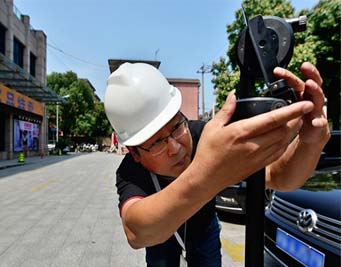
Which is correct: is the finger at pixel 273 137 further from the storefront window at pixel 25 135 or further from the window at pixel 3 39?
the storefront window at pixel 25 135

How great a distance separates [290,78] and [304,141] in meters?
0.25

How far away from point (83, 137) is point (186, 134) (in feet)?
173

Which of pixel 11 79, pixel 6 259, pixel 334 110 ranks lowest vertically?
pixel 6 259

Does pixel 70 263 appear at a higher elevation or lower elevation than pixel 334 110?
lower

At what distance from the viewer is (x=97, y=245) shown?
4148mm

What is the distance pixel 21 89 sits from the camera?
24094 millimetres

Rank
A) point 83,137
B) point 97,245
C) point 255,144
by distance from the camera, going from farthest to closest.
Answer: point 83,137 → point 97,245 → point 255,144

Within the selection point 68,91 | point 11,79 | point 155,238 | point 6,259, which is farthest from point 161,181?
point 68,91

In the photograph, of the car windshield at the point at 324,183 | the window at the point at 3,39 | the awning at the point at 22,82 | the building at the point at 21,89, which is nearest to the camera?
the car windshield at the point at 324,183

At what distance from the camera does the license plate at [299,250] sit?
2107mm

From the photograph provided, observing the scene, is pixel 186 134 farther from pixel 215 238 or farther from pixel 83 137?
pixel 83 137

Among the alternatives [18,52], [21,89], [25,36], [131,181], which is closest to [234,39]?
[131,181]

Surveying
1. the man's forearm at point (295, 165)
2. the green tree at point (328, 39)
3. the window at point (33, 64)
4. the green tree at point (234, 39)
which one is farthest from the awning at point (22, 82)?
the man's forearm at point (295, 165)

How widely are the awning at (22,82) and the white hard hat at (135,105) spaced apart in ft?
52.2
